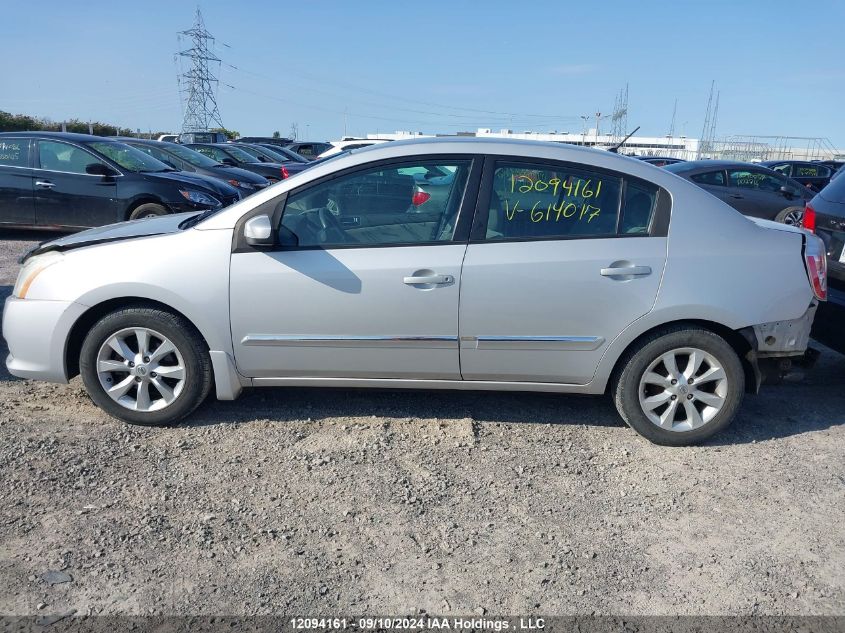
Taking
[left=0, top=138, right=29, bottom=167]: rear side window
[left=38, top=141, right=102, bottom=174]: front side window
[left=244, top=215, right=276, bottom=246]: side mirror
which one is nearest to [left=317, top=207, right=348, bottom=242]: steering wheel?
[left=244, top=215, right=276, bottom=246]: side mirror

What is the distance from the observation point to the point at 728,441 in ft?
14.5

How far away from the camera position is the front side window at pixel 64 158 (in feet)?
33.2

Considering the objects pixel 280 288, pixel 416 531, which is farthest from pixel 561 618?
pixel 280 288

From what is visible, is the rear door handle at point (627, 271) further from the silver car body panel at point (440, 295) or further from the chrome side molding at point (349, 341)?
the chrome side molding at point (349, 341)

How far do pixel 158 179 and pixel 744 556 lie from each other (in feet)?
29.5

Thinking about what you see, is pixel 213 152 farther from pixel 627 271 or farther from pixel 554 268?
pixel 627 271

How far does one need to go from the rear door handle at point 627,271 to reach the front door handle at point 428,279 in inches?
34.2

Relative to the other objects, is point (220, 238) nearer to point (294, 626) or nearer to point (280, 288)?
point (280, 288)

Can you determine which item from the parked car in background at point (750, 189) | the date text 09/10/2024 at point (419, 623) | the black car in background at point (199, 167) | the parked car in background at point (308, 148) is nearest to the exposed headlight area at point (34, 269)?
the date text 09/10/2024 at point (419, 623)

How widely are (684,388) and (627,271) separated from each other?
777mm

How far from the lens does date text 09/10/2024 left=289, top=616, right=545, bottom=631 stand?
8.99 ft

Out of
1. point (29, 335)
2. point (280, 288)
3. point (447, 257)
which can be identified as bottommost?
point (29, 335)

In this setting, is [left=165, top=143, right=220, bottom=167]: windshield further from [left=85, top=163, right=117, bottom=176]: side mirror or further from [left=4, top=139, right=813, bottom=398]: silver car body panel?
[left=4, top=139, right=813, bottom=398]: silver car body panel

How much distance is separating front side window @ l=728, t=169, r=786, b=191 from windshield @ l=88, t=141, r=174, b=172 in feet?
31.8
